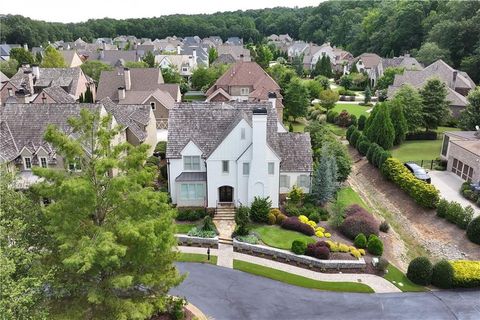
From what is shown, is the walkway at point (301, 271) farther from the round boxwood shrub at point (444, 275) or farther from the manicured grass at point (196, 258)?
the round boxwood shrub at point (444, 275)

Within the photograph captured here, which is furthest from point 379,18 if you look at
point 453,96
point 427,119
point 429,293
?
point 429,293

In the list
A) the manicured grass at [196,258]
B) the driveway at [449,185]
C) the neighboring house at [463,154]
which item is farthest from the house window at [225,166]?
the neighboring house at [463,154]

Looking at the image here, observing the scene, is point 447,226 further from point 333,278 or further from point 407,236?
point 333,278

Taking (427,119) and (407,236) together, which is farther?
(427,119)

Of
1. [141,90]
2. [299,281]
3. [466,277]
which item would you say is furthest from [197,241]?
[141,90]

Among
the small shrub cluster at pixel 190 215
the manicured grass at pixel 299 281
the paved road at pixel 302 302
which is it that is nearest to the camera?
the paved road at pixel 302 302
